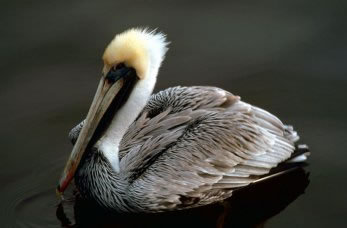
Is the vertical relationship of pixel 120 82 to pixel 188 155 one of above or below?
above

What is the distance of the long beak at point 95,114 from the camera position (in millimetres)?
5318

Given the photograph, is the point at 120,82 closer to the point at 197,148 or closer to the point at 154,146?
the point at 154,146

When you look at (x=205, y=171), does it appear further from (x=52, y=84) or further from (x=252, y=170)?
(x=52, y=84)

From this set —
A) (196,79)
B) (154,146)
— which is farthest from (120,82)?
(196,79)

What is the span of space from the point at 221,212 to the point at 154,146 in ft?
2.51

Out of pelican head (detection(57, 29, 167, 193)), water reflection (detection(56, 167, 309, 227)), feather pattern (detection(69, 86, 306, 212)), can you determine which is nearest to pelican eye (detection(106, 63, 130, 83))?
pelican head (detection(57, 29, 167, 193))

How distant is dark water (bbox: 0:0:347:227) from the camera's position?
5.66 metres

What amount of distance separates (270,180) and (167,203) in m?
1.02

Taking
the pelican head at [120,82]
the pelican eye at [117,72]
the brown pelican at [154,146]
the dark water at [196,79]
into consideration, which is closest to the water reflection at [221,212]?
the dark water at [196,79]

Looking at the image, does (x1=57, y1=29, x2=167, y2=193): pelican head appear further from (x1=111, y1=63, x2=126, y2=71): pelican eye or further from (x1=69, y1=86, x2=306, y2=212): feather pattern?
(x1=69, y1=86, x2=306, y2=212): feather pattern

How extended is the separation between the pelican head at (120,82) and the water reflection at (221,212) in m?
0.32

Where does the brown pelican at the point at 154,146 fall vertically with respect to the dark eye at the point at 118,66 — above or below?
below

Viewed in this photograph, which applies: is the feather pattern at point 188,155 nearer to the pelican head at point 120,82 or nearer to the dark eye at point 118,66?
the pelican head at point 120,82

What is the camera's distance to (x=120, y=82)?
209 inches
